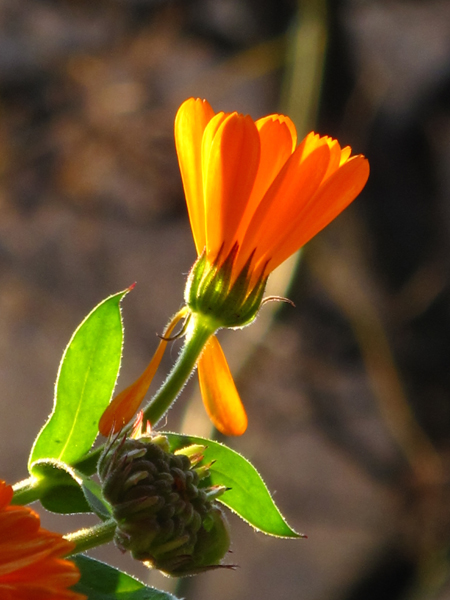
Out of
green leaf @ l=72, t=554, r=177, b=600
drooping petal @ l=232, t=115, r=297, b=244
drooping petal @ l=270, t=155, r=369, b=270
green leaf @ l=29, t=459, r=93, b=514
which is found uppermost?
drooping petal @ l=232, t=115, r=297, b=244

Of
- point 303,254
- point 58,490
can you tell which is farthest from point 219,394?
point 303,254

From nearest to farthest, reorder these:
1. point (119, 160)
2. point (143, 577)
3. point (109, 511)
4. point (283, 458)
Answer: point (109, 511) < point (143, 577) < point (283, 458) < point (119, 160)

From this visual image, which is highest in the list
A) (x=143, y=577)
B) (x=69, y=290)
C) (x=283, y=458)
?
(x=69, y=290)

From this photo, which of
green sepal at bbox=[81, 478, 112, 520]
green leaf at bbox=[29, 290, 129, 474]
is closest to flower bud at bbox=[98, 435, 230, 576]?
green sepal at bbox=[81, 478, 112, 520]

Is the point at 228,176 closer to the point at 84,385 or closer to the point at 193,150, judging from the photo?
the point at 193,150

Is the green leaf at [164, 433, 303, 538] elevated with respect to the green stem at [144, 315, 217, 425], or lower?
lower

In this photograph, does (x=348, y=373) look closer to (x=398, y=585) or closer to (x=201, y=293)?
(x=398, y=585)

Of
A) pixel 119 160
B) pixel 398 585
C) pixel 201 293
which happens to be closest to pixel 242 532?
pixel 398 585

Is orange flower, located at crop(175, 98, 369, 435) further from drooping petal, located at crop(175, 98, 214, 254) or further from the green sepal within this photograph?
the green sepal
